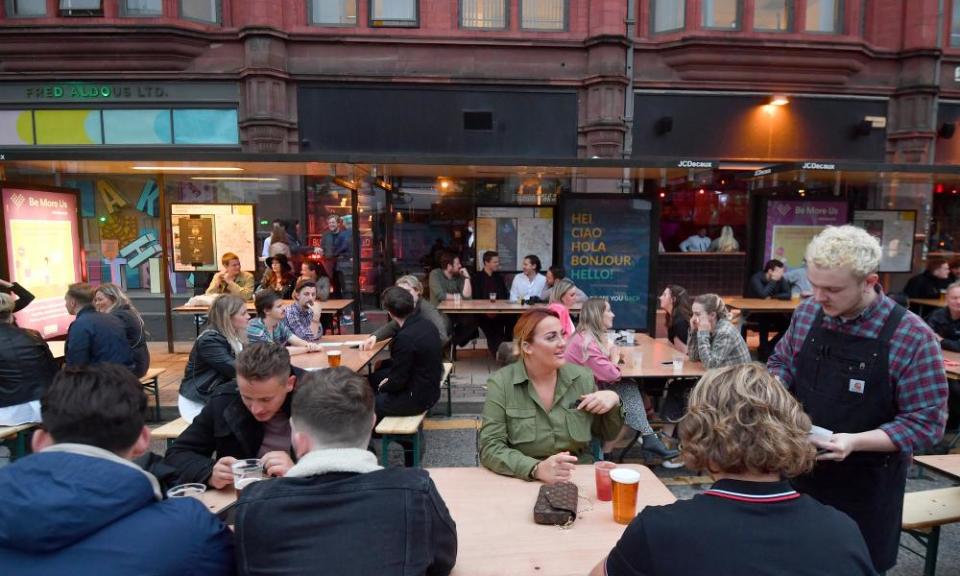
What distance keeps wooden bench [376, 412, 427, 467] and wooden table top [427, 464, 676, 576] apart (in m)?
1.70

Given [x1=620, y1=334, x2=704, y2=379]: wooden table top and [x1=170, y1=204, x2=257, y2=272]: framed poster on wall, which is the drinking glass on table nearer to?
[x1=620, y1=334, x2=704, y2=379]: wooden table top

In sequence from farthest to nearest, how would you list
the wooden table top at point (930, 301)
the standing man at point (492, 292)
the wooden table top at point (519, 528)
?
the wooden table top at point (930, 301) < the standing man at point (492, 292) < the wooden table top at point (519, 528)

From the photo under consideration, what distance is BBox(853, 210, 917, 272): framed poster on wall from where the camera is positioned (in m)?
10.9

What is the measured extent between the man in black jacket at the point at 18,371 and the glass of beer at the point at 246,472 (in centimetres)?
321

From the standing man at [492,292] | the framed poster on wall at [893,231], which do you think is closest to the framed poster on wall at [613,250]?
the standing man at [492,292]

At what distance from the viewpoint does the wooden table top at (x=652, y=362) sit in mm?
5066

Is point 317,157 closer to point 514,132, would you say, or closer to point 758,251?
point 514,132

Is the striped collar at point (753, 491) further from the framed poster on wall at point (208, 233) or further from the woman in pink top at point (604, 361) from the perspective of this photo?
the framed poster on wall at point (208, 233)

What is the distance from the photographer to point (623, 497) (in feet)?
7.81

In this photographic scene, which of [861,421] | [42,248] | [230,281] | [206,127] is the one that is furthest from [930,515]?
Answer: [206,127]

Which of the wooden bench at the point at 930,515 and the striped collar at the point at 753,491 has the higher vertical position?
the striped collar at the point at 753,491

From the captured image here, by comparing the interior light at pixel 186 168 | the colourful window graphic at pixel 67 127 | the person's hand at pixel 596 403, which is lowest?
the person's hand at pixel 596 403

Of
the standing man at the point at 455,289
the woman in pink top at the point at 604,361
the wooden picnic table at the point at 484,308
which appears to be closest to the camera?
the woman in pink top at the point at 604,361

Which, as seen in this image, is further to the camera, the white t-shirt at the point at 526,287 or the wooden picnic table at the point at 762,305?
the white t-shirt at the point at 526,287
